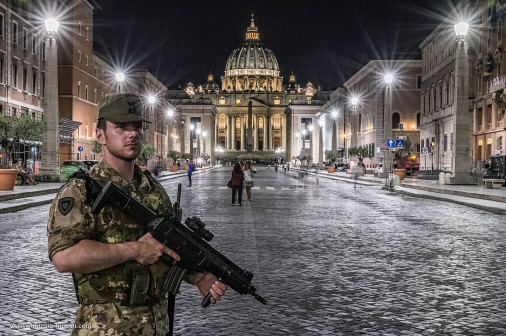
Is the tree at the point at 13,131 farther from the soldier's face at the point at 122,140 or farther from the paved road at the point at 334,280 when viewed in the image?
the soldier's face at the point at 122,140

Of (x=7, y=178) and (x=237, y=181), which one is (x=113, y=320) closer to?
(x=237, y=181)

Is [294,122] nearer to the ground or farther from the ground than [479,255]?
farther from the ground

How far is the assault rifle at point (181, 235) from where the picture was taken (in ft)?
9.25

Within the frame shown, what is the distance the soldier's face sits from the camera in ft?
10.6

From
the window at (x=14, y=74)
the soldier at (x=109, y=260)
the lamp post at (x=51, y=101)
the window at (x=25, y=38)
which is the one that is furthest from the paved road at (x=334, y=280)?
the window at (x=25, y=38)

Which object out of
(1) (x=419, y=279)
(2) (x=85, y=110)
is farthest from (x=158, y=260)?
(2) (x=85, y=110)

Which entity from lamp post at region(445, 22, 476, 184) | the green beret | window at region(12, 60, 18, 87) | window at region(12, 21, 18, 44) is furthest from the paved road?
window at region(12, 21, 18, 44)

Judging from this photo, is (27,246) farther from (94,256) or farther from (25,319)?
(94,256)

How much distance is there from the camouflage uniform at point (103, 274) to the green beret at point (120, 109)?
1.06 feet

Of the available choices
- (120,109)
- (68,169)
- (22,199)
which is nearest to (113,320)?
(120,109)

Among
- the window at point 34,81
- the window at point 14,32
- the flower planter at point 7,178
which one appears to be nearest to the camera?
the flower planter at point 7,178

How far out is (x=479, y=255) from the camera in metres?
11.3

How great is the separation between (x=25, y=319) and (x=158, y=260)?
4.25 meters

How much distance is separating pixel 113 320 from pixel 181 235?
19.2 inches
